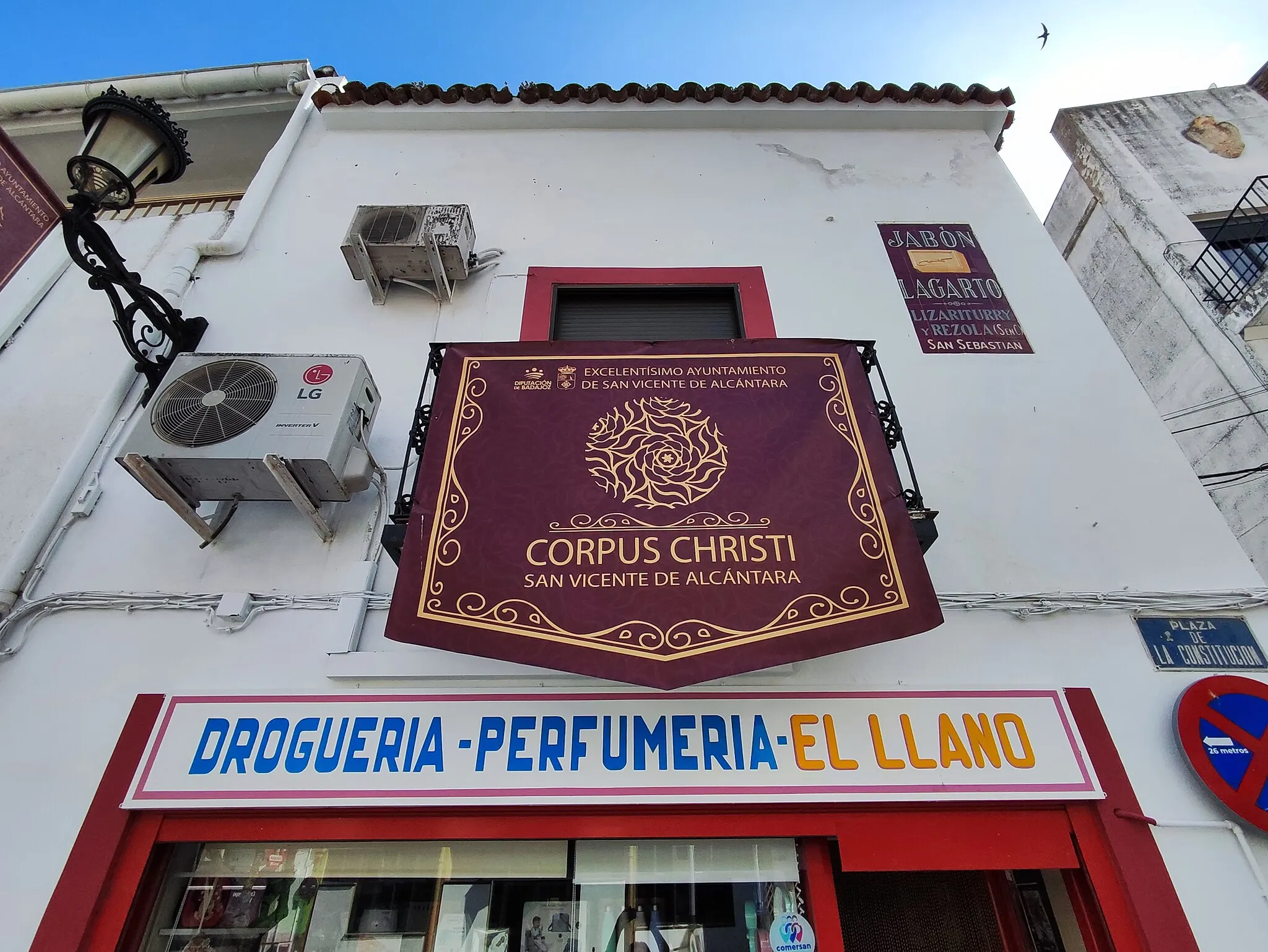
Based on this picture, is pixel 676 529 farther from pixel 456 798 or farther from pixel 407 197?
pixel 407 197

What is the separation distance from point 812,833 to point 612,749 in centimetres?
86

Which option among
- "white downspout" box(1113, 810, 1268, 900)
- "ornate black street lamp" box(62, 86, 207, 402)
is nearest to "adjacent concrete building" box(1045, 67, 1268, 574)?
"white downspout" box(1113, 810, 1268, 900)

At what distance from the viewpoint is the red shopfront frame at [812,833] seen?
2.85 meters

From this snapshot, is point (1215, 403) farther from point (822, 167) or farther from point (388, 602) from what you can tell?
point (388, 602)

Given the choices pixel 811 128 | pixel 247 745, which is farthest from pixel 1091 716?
pixel 811 128

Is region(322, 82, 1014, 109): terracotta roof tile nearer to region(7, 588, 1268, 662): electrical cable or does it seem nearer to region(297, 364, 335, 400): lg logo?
region(297, 364, 335, 400): lg logo

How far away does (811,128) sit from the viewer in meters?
6.17

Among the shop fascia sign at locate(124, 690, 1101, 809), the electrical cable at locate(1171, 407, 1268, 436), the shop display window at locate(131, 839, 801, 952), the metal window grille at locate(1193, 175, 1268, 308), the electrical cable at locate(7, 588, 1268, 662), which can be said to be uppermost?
the metal window grille at locate(1193, 175, 1268, 308)

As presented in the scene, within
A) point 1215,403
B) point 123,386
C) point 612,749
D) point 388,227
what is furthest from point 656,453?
point 1215,403

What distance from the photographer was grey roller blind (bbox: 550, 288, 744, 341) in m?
4.87

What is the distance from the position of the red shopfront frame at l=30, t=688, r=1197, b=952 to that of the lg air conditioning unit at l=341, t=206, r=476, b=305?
300cm

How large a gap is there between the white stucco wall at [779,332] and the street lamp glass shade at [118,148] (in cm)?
113

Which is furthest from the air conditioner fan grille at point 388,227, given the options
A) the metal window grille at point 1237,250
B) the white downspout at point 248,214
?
the metal window grille at point 1237,250

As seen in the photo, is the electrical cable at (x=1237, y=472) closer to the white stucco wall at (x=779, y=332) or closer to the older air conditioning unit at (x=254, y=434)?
the white stucco wall at (x=779, y=332)
